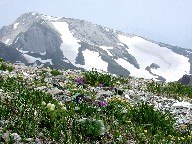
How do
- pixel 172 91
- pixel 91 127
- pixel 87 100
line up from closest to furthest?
pixel 91 127 → pixel 87 100 → pixel 172 91

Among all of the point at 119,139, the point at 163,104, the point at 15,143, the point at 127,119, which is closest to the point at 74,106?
the point at 127,119

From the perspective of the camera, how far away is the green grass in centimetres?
872

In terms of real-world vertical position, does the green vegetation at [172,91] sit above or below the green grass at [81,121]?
below

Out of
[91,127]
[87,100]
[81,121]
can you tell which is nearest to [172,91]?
[87,100]

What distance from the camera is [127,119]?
10.8 meters

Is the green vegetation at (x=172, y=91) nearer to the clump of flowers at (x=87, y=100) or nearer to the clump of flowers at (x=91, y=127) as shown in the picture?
the clump of flowers at (x=87, y=100)

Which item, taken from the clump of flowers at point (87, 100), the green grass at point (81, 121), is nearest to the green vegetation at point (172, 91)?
the green grass at point (81, 121)

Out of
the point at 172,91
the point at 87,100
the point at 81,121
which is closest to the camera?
the point at 81,121

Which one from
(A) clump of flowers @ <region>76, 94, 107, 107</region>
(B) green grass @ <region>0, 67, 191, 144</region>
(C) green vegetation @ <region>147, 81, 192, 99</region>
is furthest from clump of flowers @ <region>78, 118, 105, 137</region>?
(C) green vegetation @ <region>147, 81, 192, 99</region>

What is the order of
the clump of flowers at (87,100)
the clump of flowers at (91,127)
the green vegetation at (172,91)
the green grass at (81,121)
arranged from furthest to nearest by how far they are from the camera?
1. the green vegetation at (172,91)
2. the clump of flowers at (87,100)
3. the clump of flowers at (91,127)
4. the green grass at (81,121)

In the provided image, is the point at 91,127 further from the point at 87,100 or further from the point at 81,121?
the point at 87,100

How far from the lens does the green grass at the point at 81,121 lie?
8719mm

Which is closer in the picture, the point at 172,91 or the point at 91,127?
the point at 91,127

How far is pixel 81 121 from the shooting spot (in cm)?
922
